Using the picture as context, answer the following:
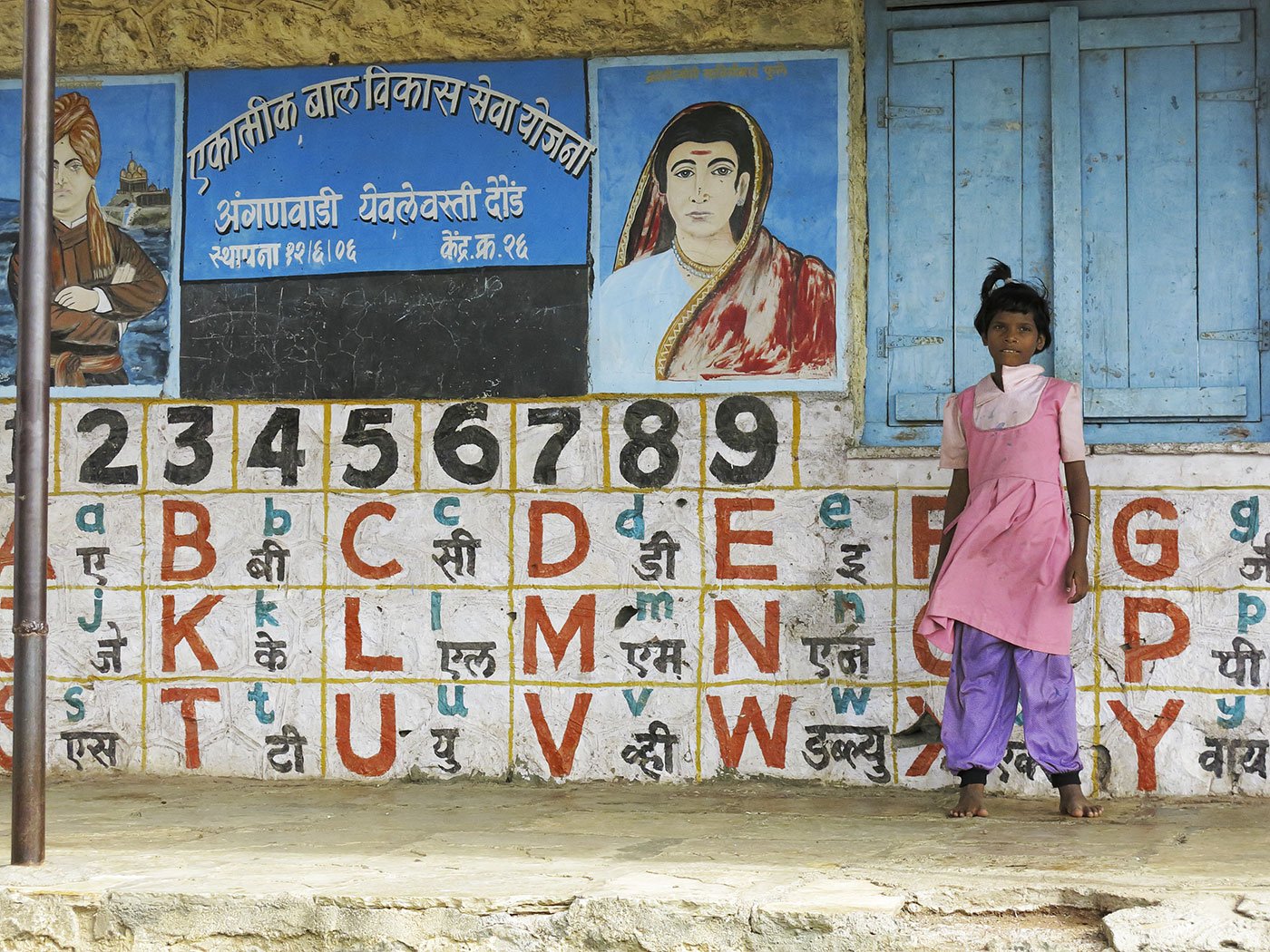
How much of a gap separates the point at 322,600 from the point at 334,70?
1839 mm

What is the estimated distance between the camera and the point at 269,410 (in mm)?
4965

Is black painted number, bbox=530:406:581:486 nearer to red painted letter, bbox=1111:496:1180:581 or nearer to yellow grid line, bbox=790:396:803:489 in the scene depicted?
yellow grid line, bbox=790:396:803:489

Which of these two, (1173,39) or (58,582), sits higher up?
(1173,39)

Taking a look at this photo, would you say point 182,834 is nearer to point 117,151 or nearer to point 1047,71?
point 117,151

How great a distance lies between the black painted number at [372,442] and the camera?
16.1ft

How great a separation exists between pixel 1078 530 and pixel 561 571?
167 centimetres

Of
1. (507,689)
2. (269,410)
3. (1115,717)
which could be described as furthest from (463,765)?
(1115,717)

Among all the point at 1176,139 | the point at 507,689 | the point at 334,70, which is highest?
the point at 334,70

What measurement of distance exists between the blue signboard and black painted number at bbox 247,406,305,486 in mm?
512

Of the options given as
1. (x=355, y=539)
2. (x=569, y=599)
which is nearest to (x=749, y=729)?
(x=569, y=599)

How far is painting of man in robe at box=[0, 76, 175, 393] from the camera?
16.6 feet

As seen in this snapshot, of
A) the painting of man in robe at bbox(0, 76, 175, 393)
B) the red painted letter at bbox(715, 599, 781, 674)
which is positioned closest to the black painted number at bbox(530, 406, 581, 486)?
the red painted letter at bbox(715, 599, 781, 674)

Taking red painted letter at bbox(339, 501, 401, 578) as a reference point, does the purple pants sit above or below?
below

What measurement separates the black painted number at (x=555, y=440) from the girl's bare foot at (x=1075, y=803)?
6.16 ft
